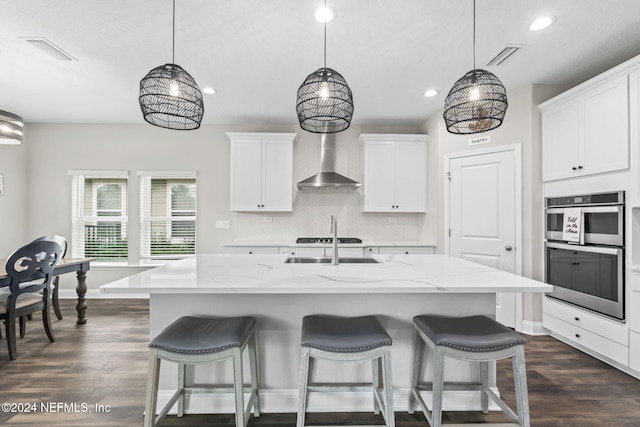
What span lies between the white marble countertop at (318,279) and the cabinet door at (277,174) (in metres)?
2.21

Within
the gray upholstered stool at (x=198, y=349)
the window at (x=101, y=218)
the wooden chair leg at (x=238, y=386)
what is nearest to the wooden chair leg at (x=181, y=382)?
the gray upholstered stool at (x=198, y=349)

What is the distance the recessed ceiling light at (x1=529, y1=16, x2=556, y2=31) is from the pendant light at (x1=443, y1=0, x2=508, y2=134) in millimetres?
779

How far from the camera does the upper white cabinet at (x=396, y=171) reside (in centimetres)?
443

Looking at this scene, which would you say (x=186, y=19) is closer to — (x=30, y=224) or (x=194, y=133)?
(x=194, y=133)

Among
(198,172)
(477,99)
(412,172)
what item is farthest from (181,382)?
(412,172)

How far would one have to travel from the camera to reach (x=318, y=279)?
5.53 ft

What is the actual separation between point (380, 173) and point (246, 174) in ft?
6.14

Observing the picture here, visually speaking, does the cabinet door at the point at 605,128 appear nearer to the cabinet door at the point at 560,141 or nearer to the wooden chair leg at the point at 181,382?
the cabinet door at the point at 560,141

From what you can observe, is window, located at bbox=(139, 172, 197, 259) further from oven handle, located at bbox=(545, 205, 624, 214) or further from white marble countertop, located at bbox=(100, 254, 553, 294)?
oven handle, located at bbox=(545, 205, 624, 214)

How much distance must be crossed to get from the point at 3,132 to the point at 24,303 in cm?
148

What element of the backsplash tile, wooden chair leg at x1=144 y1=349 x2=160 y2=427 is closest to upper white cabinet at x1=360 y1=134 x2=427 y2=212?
the backsplash tile

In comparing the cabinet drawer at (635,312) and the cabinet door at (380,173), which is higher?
the cabinet door at (380,173)

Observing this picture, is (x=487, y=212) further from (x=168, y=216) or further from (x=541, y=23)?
(x=168, y=216)

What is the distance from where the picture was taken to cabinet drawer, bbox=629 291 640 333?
229cm
